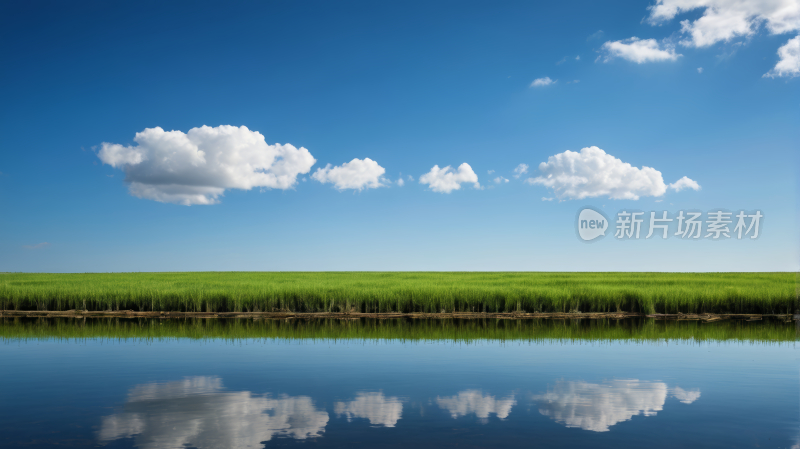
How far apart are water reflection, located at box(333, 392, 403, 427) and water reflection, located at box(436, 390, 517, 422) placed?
2.41 feet

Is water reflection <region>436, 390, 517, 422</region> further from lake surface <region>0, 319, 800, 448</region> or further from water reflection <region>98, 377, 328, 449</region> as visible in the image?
water reflection <region>98, 377, 328, 449</region>

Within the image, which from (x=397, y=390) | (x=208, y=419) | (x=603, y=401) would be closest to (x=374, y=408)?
(x=397, y=390)

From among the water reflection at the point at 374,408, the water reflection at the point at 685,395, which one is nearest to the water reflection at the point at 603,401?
the water reflection at the point at 685,395

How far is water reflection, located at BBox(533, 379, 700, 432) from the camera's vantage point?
23.2ft

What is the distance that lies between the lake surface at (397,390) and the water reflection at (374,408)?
41 mm

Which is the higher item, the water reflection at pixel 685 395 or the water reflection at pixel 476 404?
the water reflection at pixel 476 404

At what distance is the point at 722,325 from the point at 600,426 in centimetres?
1456

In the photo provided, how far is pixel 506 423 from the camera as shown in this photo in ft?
22.5

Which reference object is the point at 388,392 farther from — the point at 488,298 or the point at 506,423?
the point at 488,298

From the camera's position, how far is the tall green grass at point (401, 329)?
14891 millimetres

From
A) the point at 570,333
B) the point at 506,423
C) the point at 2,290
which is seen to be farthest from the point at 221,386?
the point at 2,290

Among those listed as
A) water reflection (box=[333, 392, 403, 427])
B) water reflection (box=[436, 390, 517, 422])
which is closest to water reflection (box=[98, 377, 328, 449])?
water reflection (box=[333, 392, 403, 427])

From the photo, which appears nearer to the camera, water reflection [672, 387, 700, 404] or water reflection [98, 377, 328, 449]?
water reflection [98, 377, 328, 449]

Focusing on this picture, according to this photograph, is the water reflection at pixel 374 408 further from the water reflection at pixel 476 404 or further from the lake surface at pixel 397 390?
the water reflection at pixel 476 404
